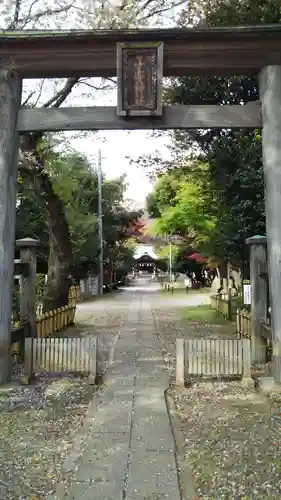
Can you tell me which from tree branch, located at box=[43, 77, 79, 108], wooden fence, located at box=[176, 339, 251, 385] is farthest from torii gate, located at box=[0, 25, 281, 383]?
tree branch, located at box=[43, 77, 79, 108]

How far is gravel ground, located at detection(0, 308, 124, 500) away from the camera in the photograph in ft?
13.7

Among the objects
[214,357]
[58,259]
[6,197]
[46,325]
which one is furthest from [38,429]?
[58,259]

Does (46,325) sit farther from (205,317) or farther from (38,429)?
(205,317)

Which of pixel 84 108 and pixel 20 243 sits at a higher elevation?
pixel 84 108

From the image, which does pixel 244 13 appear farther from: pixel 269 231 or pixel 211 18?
pixel 269 231

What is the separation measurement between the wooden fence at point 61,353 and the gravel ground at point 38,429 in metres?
0.27

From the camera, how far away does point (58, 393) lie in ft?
23.8

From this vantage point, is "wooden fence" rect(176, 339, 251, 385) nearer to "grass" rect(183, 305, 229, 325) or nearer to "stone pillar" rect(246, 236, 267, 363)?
"stone pillar" rect(246, 236, 267, 363)

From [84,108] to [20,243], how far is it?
10.7ft

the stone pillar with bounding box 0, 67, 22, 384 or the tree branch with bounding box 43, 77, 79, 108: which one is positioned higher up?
the tree branch with bounding box 43, 77, 79, 108

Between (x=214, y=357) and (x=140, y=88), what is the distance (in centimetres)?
440

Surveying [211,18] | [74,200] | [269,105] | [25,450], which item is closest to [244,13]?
[211,18]

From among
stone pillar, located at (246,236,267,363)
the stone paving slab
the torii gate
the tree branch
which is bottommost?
the stone paving slab

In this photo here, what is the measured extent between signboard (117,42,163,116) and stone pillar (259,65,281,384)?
169cm
